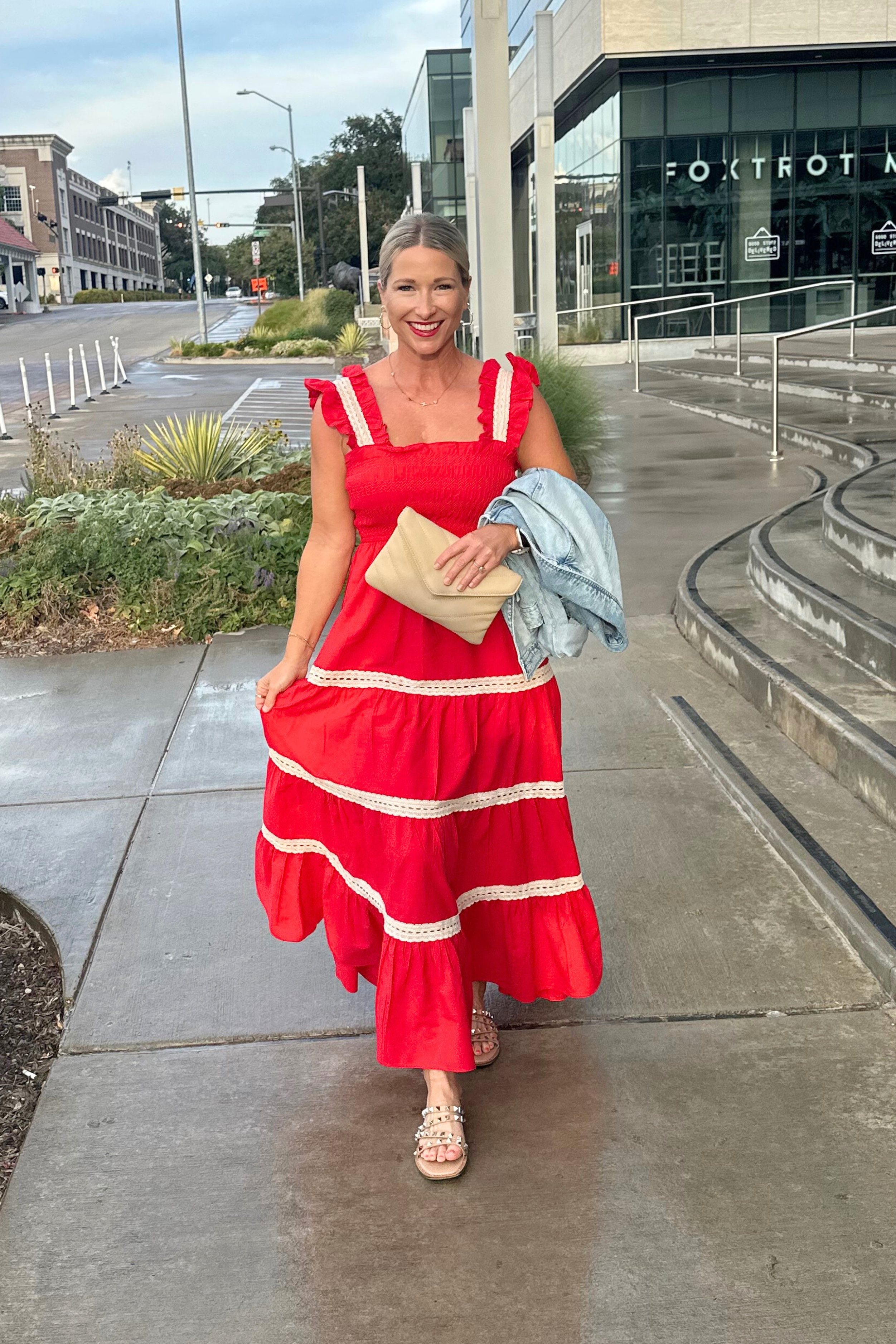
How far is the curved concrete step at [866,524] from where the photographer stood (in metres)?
6.30

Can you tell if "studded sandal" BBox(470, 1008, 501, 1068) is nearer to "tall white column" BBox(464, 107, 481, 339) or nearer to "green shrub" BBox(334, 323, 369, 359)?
"tall white column" BBox(464, 107, 481, 339)

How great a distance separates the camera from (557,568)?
8.53 feet

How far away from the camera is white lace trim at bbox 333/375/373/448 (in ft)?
9.02

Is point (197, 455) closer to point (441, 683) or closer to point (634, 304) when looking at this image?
point (441, 683)

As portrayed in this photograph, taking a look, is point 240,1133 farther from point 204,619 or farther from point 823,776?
point 204,619

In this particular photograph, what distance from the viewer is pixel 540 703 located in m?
2.81

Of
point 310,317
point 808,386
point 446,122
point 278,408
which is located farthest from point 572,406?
point 446,122

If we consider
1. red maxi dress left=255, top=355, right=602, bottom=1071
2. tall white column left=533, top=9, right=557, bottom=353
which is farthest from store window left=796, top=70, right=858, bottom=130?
red maxi dress left=255, top=355, right=602, bottom=1071

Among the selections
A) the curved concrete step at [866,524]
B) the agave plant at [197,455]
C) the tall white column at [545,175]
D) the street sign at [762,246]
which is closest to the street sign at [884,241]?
the street sign at [762,246]

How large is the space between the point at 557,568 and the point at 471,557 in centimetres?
18

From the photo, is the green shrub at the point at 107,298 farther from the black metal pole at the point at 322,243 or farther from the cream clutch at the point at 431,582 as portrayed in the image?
the cream clutch at the point at 431,582

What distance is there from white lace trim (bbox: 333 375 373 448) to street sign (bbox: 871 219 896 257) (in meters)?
29.8

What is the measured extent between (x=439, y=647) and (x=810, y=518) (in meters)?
5.99

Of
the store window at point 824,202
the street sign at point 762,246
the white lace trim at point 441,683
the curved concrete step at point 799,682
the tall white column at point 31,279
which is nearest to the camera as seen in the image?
the white lace trim at point 441,683
